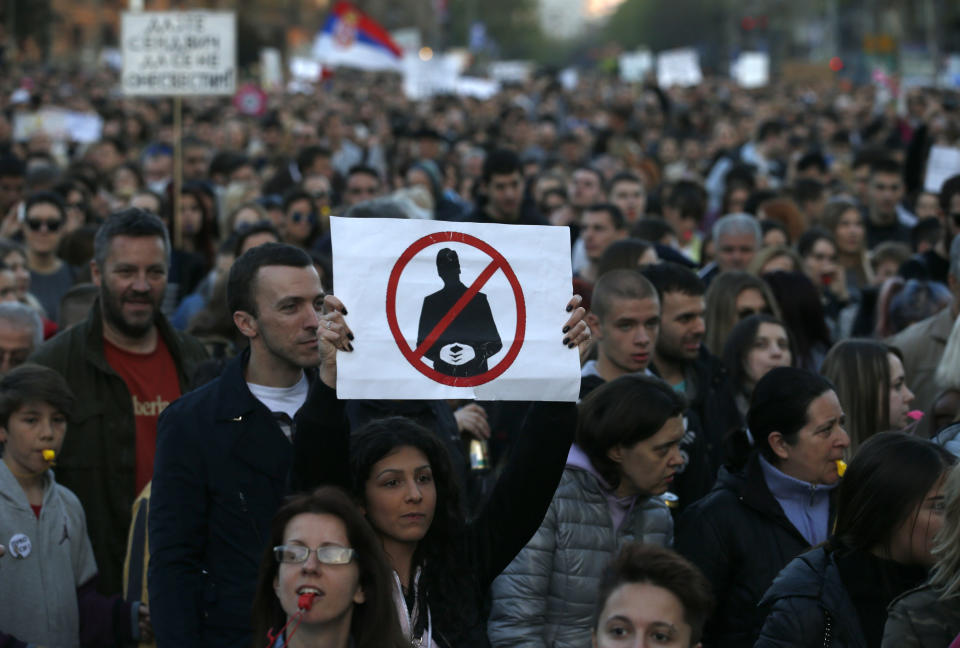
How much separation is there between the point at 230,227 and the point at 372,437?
5.84 m

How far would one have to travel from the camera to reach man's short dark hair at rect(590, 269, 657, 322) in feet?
19.0

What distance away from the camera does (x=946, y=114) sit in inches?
682

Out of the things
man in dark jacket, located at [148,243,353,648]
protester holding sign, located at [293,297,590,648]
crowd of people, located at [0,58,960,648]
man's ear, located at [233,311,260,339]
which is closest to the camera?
crowd of people, located at [0,58,960,648]

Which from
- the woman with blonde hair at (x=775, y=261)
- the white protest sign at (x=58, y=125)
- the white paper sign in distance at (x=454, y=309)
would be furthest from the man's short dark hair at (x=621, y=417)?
the white protest sign at (x=58, y=125)

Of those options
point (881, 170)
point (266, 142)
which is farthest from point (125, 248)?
point (266, 142)

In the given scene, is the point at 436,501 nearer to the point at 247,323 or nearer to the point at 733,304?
the point at 247,323

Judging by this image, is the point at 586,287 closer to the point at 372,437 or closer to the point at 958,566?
the point at 372,437

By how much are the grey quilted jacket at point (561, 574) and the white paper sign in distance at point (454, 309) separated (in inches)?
28.6

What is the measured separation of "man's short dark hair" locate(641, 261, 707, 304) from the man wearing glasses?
4068 millimetres

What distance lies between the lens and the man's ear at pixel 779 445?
4.90 m

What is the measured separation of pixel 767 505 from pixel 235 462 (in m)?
1.77

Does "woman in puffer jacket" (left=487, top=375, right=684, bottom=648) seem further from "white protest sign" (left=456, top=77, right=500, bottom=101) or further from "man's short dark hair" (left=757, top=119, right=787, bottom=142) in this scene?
"white protest sign" (left=456, top=77, right=500, bottom=101)

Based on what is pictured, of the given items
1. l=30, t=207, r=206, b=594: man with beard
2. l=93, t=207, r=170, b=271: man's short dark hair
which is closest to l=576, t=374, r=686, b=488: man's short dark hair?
l=30, t=207, r=206, b=594: man with beard

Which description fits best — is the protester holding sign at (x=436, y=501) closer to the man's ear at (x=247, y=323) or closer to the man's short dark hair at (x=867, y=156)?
the man's ear at (x=247, y=323)
